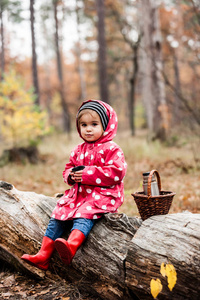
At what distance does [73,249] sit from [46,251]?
0.37m

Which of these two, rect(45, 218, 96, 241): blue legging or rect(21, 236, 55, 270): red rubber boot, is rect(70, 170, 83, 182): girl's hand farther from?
rect(21, 236, 55, 270): red rubber boot

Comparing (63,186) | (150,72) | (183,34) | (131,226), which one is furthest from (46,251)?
(183,34)

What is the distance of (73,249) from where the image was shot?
2352 mm

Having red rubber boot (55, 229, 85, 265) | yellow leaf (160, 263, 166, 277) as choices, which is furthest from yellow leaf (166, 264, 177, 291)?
red rubber boot (55, 229, 85, 265)

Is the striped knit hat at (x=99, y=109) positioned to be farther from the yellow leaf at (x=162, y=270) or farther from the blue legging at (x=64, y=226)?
the yellow leaf at (x=162, y=270)

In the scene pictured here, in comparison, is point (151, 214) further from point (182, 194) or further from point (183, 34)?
point (183, 34)

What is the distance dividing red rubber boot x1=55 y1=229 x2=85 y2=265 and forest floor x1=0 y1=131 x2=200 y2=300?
37cm

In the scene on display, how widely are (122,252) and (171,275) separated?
0.48m

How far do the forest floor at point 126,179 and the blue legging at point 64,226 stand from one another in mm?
451

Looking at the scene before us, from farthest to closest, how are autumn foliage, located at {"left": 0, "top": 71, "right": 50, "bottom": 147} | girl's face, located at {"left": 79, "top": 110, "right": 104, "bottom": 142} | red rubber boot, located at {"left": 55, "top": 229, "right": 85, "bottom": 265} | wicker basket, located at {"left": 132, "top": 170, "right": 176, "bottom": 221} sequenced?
autumn foliage, located at {"left": 0, "top": 71, "right": 50, "bottom": 147}
girl's face, located at {"left": 79, "top": 110, "right": 104, "bottom": 142}
wicker basket, located at {"left": 132, "top": 170, "right": 176, "bottom": 221}
red rubber boot, located at {"left": 55, "top": 229, "right": 85, "bottom": 265}

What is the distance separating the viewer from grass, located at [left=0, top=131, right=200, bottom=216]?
4785 mm

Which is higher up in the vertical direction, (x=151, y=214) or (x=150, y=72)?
(x=150, y=72)

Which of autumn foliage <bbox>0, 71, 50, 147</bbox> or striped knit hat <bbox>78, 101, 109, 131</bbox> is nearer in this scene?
striped knit hat <bbox>78, 101, 109, 131</bbox>

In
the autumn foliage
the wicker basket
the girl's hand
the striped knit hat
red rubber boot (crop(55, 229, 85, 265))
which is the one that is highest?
the autumn foliage
